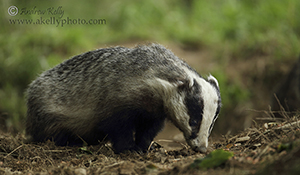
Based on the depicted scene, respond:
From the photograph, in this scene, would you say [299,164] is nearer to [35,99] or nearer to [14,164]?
[14,164]

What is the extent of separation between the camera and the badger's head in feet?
11.0

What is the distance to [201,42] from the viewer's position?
895cm

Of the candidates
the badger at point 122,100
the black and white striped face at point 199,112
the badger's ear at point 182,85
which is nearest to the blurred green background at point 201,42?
the badger at point 122,100

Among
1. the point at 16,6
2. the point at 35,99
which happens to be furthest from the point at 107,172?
the point at 16,6

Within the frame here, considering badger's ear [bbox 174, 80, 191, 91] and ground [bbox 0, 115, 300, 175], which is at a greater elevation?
badger's ear [bbox 174, 80, 191, 91]

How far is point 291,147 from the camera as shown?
8.35 feet

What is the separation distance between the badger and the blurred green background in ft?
7.62

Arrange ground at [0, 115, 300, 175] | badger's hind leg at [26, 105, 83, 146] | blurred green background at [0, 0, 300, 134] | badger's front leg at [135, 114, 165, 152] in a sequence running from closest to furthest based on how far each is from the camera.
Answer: ground at [0, 115, 300, 175], badger's front leg at [135, 114, 165, 152], badger's hind leg at [26, 105, 83, 146], blurred green background at [0, 0, 300, 134]

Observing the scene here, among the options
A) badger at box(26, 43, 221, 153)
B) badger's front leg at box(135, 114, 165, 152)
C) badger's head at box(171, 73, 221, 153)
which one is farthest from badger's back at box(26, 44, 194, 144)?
badger's front leg at box(135, 114, 165, 152)

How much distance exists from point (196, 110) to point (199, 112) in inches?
1.5

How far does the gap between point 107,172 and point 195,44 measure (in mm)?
6716

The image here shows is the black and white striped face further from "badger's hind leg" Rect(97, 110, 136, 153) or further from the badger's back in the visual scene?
"badger's hind leg" Rect(97, 110, 136, 153)

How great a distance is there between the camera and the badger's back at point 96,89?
367 cm

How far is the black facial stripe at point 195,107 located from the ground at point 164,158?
0.31 meters
